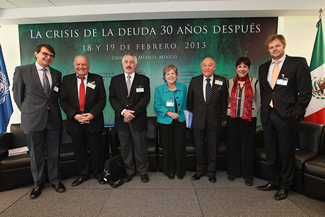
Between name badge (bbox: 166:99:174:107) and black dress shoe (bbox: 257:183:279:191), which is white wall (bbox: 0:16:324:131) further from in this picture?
name badge (bbox: 166:99:174:107)

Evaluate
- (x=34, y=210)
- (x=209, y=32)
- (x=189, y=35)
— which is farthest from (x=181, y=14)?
(x=34, y=210)

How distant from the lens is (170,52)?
3779mm

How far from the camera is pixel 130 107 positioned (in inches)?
103

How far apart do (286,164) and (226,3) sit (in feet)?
9.49

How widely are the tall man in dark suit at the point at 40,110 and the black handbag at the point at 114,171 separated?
631 mm

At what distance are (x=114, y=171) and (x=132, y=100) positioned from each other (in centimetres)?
114

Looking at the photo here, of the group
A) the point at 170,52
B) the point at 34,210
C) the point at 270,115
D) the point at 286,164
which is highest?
the point at 170,52

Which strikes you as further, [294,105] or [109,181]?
[109,181]

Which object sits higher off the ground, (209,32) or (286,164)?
(209,32)

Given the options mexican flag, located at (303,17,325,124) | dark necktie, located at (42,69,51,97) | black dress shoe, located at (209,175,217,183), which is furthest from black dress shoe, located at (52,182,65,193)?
Answer: mexican flag, located at (303,17,325,124)

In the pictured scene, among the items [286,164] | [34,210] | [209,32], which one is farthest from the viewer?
[209,32]

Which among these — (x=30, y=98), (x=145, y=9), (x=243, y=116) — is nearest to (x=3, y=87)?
(x=30, y=98)

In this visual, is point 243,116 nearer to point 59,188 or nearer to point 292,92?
point 292,92

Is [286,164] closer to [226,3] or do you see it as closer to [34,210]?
[226,3]
